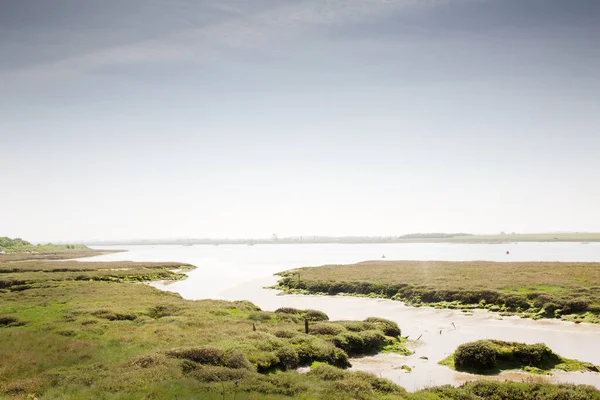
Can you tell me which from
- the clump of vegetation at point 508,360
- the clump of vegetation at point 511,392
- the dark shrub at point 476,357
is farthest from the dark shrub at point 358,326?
the clump of vegetation at point 511,392

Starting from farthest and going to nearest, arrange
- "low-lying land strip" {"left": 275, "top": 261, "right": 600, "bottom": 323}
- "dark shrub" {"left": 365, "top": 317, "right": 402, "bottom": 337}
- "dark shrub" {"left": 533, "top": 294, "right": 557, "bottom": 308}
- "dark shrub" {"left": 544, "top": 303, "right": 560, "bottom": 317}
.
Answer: "dark shrub" {"left": 533, "top": 294, "right": 557, "bottom": 308}
"low-lying land strip" {"left": 275, "top": 261, "right": 600, "bottom": 323}
"dark shrub" {"left": 544, "top": 303, "right": 560, "bottom": 317}
"dark shrub" {"left": 365, "top": 317, "right": 402, "bottom": 337}

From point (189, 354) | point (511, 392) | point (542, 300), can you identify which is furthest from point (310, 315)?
point (542, 300)

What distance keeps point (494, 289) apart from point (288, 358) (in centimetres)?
4229

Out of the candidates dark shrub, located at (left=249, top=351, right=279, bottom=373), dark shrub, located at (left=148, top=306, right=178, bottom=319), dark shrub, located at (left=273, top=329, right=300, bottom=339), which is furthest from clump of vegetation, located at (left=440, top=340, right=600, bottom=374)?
dark shrub, located at (left=148, top=306, right=178, bottom=319)

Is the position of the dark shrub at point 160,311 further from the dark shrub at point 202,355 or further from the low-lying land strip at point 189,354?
the dark shrub at point 202,355

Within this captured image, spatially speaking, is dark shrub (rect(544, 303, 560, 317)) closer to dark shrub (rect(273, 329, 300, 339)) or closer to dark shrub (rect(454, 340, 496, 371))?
dark shrub (rect(454, 340, 496, 371))

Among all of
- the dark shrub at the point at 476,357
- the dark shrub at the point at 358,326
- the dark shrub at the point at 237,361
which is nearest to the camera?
the dark shrub at the point at 237,361

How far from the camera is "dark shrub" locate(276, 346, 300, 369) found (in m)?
26.0

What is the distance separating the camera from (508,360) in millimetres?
27672

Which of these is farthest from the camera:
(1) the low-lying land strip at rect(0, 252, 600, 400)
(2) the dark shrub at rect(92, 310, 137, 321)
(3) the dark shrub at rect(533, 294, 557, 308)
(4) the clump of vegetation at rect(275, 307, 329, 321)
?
(3) the dark shrub at rect(533, 294, 557, 308)

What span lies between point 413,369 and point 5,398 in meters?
24.0

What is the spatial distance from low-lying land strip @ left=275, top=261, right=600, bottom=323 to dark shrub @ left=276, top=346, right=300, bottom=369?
3194cm

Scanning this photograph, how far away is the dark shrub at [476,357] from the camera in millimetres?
26695

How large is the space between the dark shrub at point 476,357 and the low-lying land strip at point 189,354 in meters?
→ 6.07
